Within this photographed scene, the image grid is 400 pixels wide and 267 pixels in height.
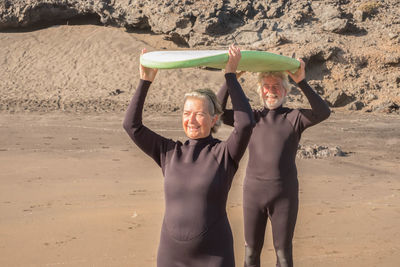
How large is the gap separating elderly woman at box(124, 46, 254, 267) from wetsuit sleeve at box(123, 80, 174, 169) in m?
0.12

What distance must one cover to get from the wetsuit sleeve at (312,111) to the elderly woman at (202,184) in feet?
3.43

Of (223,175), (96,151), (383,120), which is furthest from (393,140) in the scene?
(223,175)

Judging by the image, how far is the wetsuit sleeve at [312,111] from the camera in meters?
3.83

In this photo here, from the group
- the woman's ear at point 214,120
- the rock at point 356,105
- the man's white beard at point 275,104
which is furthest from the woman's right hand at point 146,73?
the rock at point 356,105

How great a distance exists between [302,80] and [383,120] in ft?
45.9

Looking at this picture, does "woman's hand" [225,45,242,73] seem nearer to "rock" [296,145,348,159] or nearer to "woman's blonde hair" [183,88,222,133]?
"woman's blonde hair" [183,88,222,133]

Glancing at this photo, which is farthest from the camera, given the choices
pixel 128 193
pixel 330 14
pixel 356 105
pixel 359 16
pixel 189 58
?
pixel 359 16

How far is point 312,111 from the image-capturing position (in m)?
3.91

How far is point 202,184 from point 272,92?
4.76ft

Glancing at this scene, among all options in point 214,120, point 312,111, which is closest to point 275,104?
point 312,111

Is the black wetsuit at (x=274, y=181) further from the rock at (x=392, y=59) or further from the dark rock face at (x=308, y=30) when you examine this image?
the rock at (x=392, y=59)

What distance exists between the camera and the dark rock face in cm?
2008

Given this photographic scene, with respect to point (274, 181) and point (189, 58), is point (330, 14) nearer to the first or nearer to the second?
point (274, 181)

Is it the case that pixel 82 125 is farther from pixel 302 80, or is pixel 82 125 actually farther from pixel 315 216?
pixel 302 80
